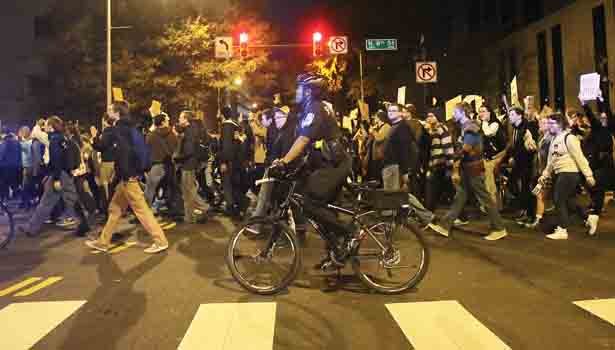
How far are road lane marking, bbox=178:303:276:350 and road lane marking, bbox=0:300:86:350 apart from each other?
1175 mm

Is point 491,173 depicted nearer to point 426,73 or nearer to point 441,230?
point 441,230

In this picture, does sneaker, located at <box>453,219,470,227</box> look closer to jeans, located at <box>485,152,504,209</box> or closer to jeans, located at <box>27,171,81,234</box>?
jeans, located at <box>485,152,504,209</box>

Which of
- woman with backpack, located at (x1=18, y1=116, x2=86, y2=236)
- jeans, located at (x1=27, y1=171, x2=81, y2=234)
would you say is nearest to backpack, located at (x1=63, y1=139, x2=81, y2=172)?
woman with backpack, located at (x1=18, y1=116, x2=86, y2=236)

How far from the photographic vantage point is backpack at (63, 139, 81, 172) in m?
9.44

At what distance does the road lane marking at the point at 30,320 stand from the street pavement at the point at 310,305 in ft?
0.04

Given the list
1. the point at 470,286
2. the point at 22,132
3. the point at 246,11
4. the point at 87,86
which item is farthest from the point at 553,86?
the point at 470,286

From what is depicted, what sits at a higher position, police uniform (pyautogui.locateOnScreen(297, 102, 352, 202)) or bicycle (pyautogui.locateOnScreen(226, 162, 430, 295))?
police uniform (pyautogui.locateOnScreen(297, 102, 352, 202))

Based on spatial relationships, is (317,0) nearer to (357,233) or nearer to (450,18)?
(450,18)

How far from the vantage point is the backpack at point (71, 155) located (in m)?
9.44

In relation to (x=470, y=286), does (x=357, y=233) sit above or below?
above

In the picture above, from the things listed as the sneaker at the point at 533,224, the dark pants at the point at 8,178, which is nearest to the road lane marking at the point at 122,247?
the sneaker at the point at 533,224

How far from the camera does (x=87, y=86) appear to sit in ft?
95.9

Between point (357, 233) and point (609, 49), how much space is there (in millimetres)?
25951

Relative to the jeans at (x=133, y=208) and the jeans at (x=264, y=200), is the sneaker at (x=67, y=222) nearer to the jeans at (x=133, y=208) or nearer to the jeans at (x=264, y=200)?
the jeans at (x=133, y=208)
